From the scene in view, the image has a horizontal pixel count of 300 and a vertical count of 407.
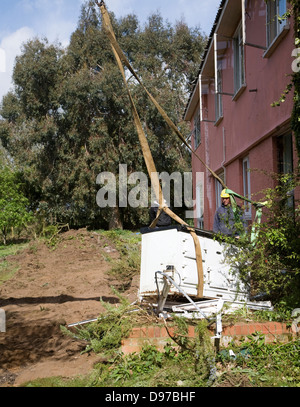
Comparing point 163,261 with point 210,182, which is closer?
point 163,261

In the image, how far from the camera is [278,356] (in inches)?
171

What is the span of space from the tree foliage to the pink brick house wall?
475 inches

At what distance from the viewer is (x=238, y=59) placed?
10227 mm

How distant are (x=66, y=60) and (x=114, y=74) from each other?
138 inches

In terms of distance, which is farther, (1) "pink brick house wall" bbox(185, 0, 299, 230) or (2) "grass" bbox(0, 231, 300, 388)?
(1) "pink brick house wall" bbox(185, 0, 299, 230)

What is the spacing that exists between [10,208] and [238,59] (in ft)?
46.1

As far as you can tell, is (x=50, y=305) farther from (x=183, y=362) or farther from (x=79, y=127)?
(x=79, y=127)

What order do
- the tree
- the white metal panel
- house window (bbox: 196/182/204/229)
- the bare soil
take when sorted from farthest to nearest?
the tree
house window (bbox: 196/182/204/229)
the bare soil
the white metal panel

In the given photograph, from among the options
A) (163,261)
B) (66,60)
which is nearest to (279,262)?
(163,261)

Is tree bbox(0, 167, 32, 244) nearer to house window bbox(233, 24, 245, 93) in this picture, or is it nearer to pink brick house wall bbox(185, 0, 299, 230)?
pink brick house wall bbox(185, 0, 299, 230)

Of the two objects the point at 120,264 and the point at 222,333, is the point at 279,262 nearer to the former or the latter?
the point at 222,333

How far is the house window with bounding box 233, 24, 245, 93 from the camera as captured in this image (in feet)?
31.9

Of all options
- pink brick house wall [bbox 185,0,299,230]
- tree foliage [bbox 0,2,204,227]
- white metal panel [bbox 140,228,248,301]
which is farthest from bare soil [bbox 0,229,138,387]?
tree foliage [bbox 0,2,204,227]
